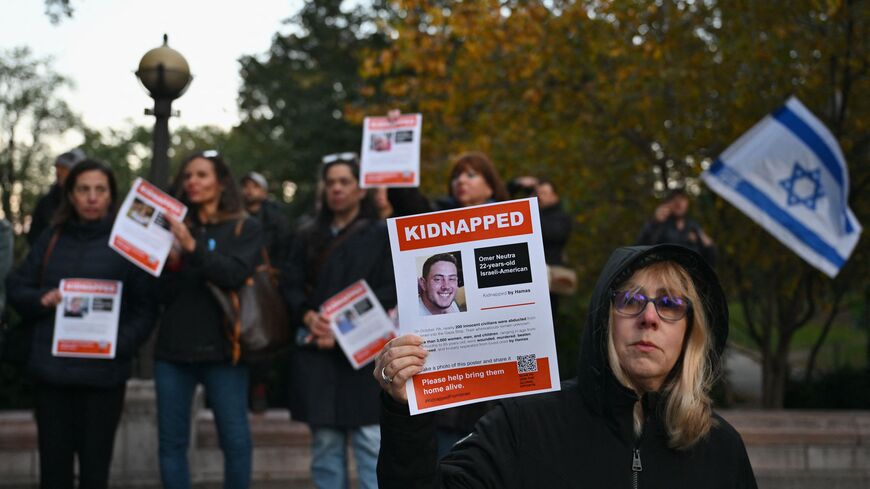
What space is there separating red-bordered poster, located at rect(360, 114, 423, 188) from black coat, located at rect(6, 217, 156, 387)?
1.41 m

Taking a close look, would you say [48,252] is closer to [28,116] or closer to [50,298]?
[50,298]

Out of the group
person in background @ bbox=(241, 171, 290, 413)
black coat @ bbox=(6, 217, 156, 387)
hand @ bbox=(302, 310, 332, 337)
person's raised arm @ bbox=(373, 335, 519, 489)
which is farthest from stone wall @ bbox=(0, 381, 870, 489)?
person's raised arm @ bbox=(373, 335, 519, 489)

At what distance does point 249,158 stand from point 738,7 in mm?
30695

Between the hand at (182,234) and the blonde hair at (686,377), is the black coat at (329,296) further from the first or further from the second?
the blonde hair at (686,377)

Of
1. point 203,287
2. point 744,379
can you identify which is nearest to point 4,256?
point 203,287

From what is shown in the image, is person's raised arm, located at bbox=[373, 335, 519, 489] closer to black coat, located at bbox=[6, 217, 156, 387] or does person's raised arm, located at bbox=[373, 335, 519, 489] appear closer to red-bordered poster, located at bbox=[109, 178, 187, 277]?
red-bordered poster, located at bbox=[109, 178, 187, 277]

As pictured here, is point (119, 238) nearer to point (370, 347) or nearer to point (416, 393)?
point (370, 347)

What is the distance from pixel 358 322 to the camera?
548 centimetres

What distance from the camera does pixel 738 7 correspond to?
10.2 m

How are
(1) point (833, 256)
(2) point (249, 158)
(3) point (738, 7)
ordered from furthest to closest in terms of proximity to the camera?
(2) point (249, 158) → (3) point (738, 7) → (1) point (833, 256)

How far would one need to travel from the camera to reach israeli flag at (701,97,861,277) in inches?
357

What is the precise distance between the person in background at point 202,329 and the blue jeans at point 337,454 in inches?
17.6

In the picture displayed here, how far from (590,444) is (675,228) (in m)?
6.68

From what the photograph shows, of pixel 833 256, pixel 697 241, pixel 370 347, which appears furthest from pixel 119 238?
pixel 833 256
